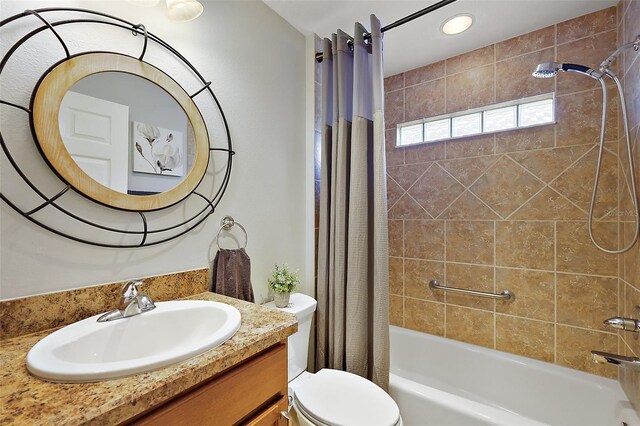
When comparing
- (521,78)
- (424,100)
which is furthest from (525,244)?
(424,100)

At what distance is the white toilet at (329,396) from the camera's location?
1.08 meters

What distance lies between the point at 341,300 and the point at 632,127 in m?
1.69

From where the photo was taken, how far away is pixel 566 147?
1676mm

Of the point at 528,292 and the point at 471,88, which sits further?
the point at 471,88

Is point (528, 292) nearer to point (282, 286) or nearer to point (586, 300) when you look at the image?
point (586, 300)

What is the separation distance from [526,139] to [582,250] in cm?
73

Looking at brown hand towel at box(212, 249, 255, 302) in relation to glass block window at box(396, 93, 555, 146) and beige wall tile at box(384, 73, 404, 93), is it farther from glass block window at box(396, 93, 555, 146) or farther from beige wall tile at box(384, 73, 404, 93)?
beige wall tile at box(384, 73, 404, 93)

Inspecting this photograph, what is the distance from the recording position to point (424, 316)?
7.13 ft

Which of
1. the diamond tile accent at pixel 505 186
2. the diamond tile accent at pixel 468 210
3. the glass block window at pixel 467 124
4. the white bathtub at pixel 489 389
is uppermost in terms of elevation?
the glass block window at pixel 467 124

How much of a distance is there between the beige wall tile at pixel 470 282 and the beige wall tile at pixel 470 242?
5 centimetres

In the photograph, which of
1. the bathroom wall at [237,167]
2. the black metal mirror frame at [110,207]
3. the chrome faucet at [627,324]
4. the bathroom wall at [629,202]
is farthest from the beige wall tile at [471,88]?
the black metal mirror frame at [110,207]

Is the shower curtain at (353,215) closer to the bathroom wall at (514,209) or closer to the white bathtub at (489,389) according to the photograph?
the white bathtub at (489,389)

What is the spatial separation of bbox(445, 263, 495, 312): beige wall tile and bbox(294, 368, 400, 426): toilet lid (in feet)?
3.57

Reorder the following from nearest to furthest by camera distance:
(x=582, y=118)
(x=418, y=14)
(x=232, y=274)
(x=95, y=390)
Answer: (x=95, y=390) < (x=232, y=274) < (x=418, y=14) < (x=582, y=118)
